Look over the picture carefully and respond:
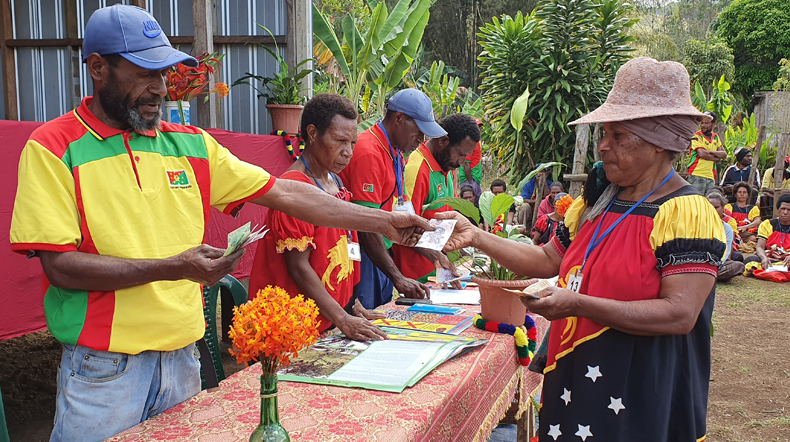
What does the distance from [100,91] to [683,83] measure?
2009mm

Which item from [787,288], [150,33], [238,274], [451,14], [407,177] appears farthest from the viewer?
[451,14]

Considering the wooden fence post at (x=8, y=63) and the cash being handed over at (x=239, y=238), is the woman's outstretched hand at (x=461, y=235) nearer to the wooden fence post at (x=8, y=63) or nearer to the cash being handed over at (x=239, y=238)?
the cash being handed over at (x=239, y=238)

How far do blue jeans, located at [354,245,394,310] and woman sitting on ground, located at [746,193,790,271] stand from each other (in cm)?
949

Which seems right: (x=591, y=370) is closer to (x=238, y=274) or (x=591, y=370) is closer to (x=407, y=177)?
(x=407, y=177)

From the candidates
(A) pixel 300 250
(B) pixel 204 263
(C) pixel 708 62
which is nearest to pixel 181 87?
(A) pixel 300 250

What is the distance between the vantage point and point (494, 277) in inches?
127

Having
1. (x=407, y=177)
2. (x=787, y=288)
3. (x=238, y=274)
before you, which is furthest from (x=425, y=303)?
(x=787, y=288)

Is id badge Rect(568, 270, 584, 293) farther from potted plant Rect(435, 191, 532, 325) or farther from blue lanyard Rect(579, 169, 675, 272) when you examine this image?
potted plant Rect(435, 191, 532, 325)

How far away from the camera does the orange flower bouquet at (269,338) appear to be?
153 cm

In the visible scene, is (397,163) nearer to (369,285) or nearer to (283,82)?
(369,285)

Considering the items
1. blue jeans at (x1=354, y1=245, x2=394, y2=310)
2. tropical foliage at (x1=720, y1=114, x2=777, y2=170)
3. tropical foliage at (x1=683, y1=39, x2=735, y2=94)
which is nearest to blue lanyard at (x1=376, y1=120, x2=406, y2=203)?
blue jeans at (x1=354, y1=245, x2=394, y2=310)

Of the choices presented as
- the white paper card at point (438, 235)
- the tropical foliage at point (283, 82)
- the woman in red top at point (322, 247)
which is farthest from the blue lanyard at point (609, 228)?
the tropical foliage at point (283, 82)

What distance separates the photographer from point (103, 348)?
1830mm

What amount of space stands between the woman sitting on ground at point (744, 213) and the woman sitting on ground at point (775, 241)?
3.07ft
